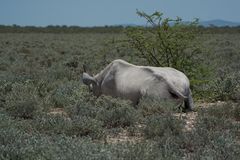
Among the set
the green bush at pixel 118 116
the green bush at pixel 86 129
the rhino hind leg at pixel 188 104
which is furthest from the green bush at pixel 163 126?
the rhino hind leg at pixel 188 104

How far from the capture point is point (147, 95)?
9188mm

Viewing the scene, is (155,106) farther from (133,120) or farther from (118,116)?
(118,116)

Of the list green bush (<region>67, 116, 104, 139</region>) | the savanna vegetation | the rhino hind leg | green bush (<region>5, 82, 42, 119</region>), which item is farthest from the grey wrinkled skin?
green bush (<region>67, 116, 104, 139</region>)

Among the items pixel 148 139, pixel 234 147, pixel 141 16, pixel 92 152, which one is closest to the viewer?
pixel 92 152

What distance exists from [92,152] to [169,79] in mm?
4181

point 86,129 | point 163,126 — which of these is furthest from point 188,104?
point 86,129

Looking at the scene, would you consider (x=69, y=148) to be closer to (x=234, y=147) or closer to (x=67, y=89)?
(x=234, y=147)

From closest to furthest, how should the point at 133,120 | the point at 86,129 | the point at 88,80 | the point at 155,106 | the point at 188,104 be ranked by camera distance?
the point at 86,129
the point at 133,120
the point at 155,106
the point at 188,104
the point at 88,80

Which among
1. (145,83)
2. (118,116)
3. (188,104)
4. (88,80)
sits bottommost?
(188,104)

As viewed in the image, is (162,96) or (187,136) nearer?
(187,136)

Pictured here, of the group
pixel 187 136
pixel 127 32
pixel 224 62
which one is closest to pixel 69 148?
pixel 187 136

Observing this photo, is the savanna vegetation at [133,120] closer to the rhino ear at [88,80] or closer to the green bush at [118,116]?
the green bush at [118,116]

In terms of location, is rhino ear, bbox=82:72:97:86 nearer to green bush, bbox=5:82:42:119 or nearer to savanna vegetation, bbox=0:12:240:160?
savanna vegetation, bbox=0:12:240:160

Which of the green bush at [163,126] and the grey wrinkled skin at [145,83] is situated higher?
the grey wrinkled skin at [145,83]
